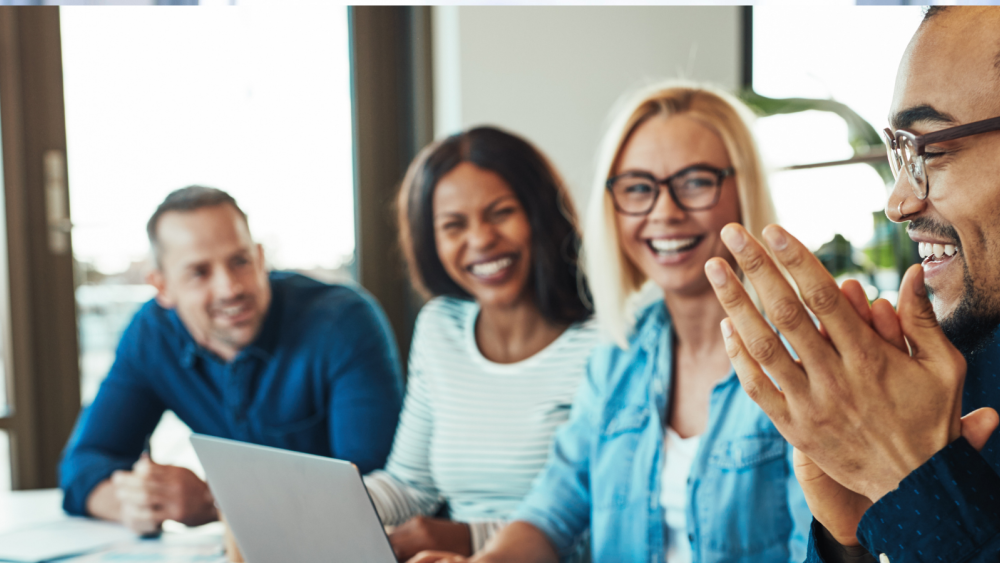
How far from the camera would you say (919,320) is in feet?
1.81

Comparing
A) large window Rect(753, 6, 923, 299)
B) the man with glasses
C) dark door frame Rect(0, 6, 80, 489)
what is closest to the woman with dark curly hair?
the man with glasses

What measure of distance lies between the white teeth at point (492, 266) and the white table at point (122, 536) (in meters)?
0.67

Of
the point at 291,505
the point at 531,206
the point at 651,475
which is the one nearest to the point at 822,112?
the point at 531,206

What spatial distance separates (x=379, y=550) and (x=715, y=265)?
47cm

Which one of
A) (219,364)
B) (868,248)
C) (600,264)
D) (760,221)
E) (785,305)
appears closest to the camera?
(785,305)

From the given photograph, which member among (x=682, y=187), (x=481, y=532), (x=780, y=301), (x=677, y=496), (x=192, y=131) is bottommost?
(x=481, y=532)

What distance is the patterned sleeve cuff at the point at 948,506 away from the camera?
546 mm

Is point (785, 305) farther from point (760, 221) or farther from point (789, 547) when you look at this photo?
point (760, 221)

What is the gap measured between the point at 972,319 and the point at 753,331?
0.28 metres

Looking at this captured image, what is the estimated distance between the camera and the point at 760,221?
1213mm

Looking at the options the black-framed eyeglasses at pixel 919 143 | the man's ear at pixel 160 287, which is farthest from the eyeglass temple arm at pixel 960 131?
the man's ear at pixel 160 287

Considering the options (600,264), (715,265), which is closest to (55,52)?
(600,264)

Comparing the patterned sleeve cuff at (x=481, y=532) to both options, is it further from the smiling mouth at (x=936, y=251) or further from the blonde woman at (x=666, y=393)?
the smiling mouth at (x=936, y=251)

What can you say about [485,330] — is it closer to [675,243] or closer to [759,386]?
[675,243]
